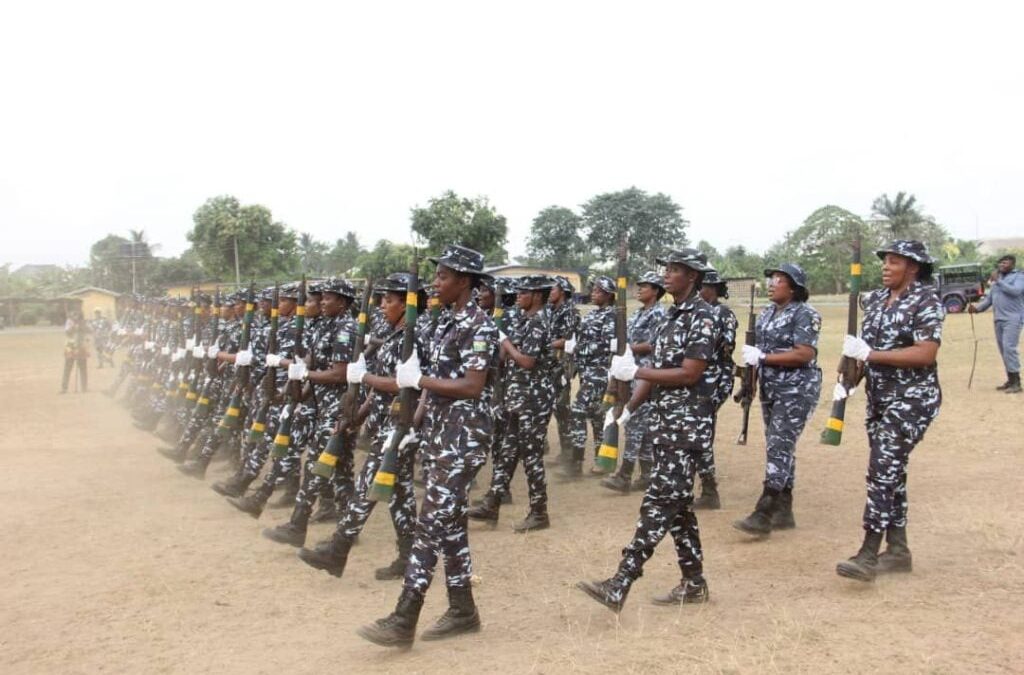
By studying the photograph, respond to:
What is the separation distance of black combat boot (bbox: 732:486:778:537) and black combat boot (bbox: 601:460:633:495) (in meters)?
1.80

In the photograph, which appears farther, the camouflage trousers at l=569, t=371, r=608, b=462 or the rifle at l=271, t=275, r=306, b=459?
the camouflage trousers at l=569, t=371, r=608, b=462

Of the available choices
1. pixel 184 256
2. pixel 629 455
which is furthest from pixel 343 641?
pixel 184 256

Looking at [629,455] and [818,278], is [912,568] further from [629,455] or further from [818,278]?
[818,278]

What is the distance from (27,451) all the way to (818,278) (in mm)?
54040

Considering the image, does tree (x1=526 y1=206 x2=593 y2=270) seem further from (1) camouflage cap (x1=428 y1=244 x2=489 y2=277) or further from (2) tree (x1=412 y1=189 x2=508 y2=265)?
(1) camouflage cap (x1=428 y1=244 x2=489 y2=277)

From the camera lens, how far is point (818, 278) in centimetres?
5681

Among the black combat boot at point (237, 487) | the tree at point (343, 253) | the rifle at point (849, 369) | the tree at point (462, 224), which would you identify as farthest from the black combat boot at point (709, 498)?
the tree at point (343, 253)

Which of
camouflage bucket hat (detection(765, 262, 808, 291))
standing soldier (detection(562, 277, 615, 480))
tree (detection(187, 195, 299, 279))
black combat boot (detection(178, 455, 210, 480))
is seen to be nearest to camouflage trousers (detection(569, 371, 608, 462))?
standing soldier (detection(562, 277, 615, 480))

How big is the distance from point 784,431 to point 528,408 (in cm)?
217

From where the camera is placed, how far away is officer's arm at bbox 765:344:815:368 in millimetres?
6324

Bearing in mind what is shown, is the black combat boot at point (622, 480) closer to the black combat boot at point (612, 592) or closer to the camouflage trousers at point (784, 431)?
the camouflage trousers at point (784, 431)

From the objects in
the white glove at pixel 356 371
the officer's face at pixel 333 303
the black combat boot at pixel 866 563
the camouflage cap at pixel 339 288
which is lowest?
the black combat boot at pixel 866 563

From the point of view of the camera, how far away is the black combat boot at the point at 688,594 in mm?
5027

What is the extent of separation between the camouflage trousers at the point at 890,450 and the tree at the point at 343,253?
252ft
